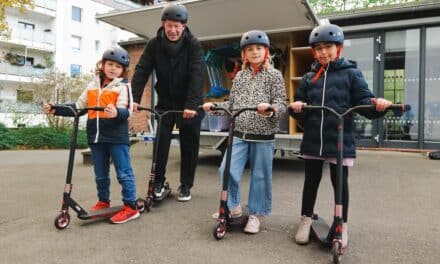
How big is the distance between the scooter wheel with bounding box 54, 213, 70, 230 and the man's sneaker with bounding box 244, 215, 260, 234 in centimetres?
160

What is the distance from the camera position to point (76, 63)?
37.8m

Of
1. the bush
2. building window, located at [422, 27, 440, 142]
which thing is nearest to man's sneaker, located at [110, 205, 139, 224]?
building window, located at [422, 27, 440, 142]

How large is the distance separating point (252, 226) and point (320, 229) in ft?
1.89

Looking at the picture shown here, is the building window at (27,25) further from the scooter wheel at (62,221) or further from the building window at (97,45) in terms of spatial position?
the scooter wheel at (62,221)

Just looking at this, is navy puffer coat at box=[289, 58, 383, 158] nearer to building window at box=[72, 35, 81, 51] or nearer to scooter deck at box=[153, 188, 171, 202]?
scooter deck at box=[153, 188, 171, 202]

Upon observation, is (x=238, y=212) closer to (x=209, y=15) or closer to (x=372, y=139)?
(x=209, y=15)

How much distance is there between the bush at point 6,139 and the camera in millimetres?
12239

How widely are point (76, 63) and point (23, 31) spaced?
5.22m

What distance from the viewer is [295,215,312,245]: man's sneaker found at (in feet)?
10.3

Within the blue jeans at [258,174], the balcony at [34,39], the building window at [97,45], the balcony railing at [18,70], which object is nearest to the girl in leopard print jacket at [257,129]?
the blue jeans at [258,174]

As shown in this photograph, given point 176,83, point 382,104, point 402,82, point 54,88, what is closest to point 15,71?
point 54,88

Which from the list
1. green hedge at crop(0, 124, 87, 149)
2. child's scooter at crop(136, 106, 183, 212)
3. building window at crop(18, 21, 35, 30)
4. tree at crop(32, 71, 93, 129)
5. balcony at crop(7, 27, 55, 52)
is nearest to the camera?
child's scooter at crop(136, 106, 183, 212)

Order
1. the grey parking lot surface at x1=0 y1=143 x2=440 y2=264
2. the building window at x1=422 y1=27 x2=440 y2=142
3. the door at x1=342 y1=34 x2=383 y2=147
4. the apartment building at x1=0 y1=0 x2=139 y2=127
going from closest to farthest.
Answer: the grey parking lot surface at x1=0 y1=143 x2=440 y2=264 < the building window at x1=422 y1=27 x2=440 y2=142 < the door at x1=342 y1=34 x2=383 y2=147 < the apartment building at x1=0 y1=0 x2=139 y2=127

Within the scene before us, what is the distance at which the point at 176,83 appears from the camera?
14.6ft
